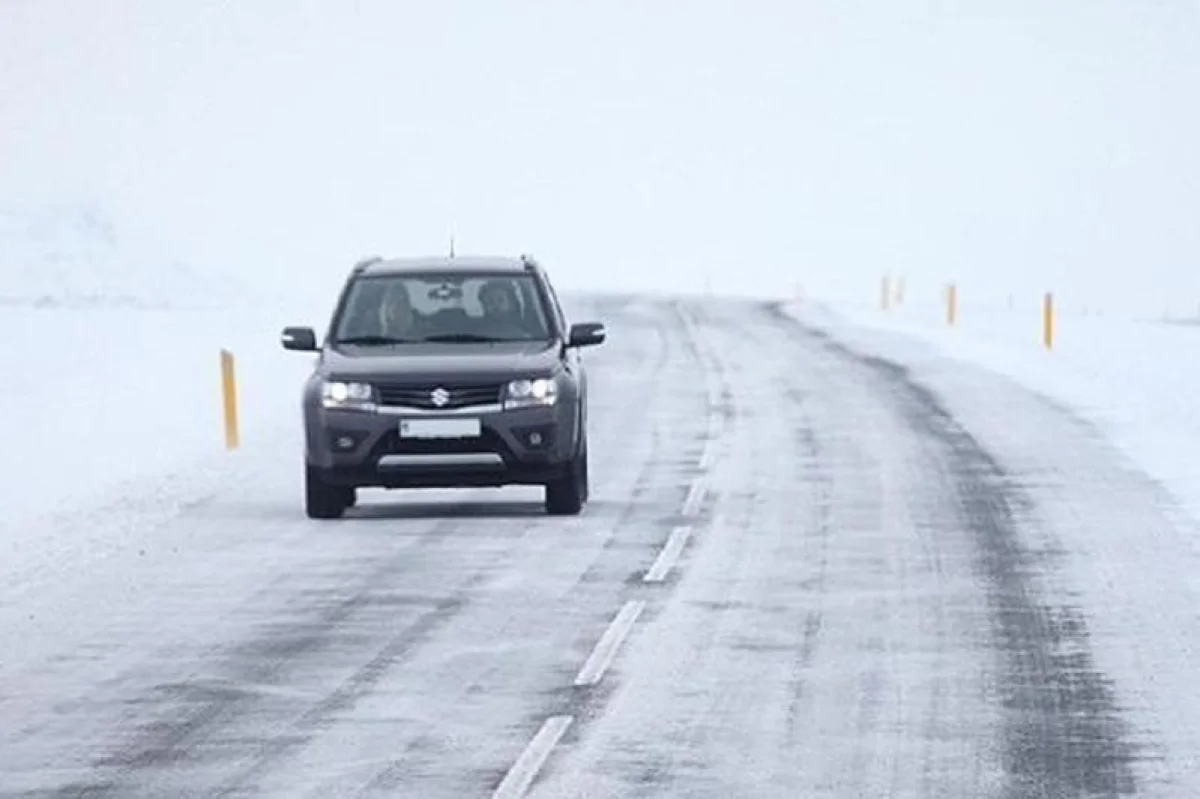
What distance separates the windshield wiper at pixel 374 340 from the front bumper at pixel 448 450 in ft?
3.12

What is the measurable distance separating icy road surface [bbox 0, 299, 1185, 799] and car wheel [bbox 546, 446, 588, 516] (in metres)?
0.16

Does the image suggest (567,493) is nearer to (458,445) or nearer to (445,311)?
(458,445)

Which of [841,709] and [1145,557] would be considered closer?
[841,709]

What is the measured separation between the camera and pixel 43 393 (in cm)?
4447

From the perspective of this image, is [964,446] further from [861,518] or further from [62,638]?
[62,638]

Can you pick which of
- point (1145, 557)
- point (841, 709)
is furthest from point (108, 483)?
point (841, 709)

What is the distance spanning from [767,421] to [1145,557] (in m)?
11.9

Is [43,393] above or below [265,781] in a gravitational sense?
below

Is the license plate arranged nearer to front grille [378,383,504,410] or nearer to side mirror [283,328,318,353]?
front grille [378,383,504,410]

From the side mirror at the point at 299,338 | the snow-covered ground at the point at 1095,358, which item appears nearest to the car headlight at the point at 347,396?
the side mirror at the point at 299,338

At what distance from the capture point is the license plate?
1906 cm

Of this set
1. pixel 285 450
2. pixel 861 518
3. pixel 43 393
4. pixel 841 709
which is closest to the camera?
pixel 841 709

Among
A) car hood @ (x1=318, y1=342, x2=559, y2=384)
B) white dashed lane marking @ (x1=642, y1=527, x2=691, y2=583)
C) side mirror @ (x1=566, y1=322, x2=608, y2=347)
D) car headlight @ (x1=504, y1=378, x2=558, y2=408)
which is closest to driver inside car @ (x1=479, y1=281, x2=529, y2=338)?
car hood @ (x1=318, y1=342, x2=559, y2=384)

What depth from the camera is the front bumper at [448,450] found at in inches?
752
